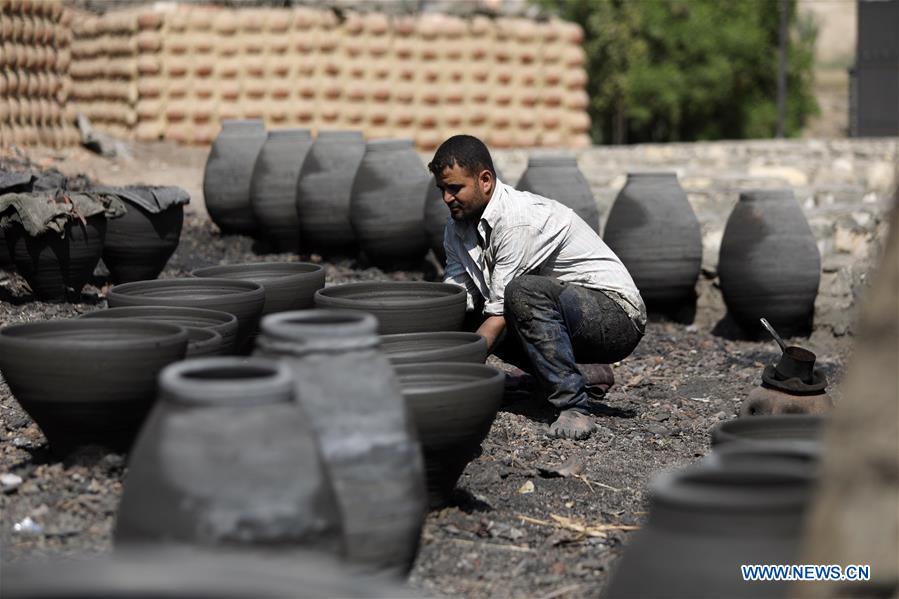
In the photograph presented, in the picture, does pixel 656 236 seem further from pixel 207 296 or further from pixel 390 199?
pixel 207 296

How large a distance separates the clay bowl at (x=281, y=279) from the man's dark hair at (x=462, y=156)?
93 cm

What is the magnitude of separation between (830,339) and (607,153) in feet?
27.9

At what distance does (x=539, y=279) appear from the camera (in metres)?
5.23

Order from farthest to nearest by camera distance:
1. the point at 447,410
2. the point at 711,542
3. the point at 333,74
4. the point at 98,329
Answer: the point at 333,74 < the point at 98,329 < the point at 447,410 < the point at 711,542

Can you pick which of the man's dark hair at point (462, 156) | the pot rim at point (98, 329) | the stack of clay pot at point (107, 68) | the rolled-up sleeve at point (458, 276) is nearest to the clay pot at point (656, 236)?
the rolled-up sleeve at point (458, 276)

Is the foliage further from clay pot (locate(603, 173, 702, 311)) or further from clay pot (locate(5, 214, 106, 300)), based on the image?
clay pot (locate(5, 214, 106, 300))

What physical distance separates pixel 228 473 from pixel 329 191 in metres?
6.80

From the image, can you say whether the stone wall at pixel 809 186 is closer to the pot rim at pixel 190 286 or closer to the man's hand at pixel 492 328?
the man's hand at pixel 492 328

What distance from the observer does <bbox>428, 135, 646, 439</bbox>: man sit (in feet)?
17.0

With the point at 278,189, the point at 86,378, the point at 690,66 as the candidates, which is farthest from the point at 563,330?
the point at 690,66

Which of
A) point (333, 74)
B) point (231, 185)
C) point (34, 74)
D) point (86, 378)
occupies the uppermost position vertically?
point (34, 74)

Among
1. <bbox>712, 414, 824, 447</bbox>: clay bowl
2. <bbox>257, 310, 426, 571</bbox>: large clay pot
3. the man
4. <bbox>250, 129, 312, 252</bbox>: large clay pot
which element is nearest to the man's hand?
the man

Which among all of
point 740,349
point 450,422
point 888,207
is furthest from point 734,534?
point 888,207

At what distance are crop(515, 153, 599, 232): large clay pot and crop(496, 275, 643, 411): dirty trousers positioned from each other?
2588mm
